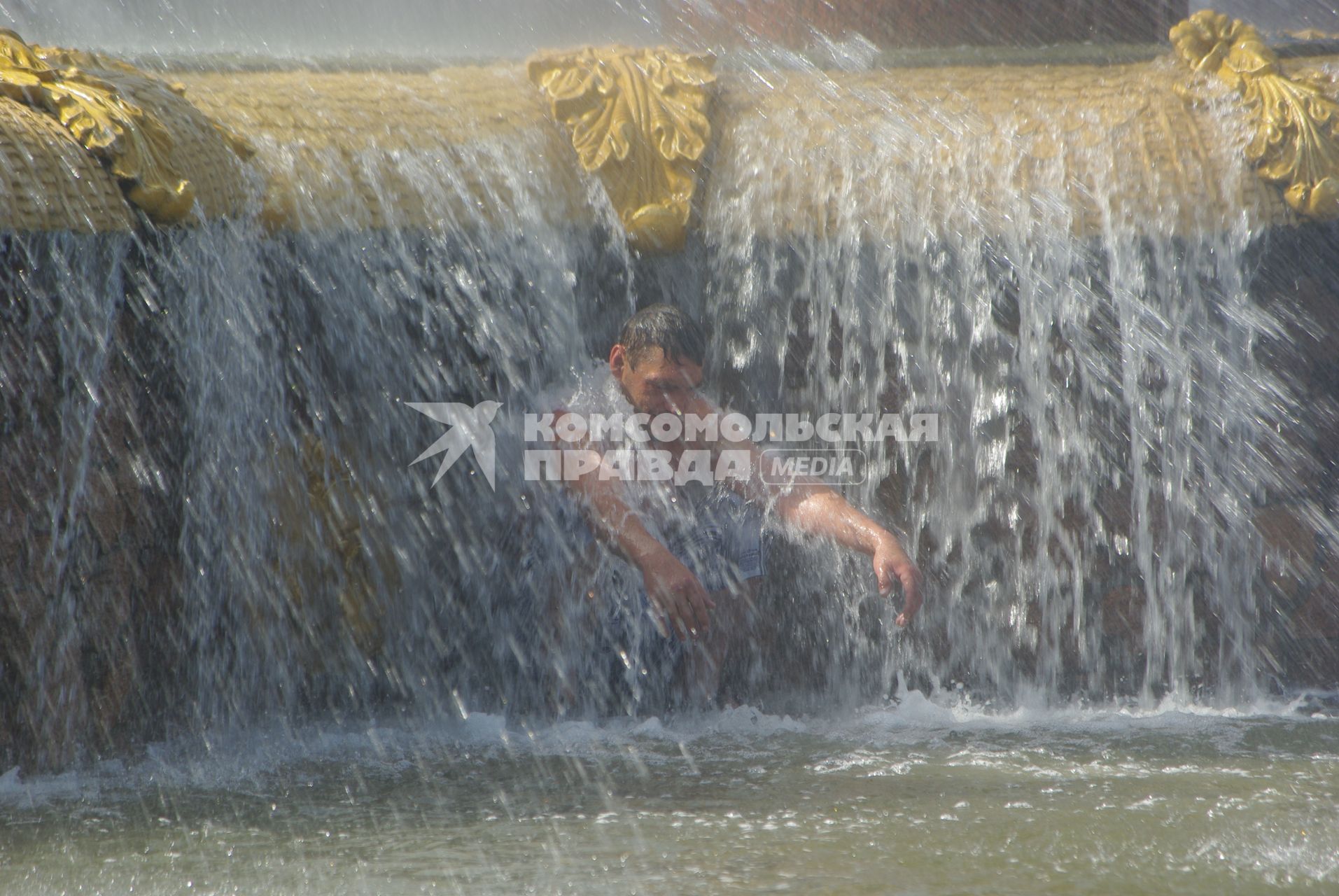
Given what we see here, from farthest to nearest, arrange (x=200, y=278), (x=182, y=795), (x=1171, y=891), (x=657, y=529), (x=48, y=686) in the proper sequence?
1. (x=657, y=529)
2. (x=200, y=278)
3. (x=48, y=686)
4. (x=182, y=795)
5. (x=1171, y=891)

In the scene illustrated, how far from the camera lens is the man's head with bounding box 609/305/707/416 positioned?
12.2ft

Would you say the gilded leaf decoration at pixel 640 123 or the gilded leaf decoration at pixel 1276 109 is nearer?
the gilded leaf decoration at pixel 1276 109

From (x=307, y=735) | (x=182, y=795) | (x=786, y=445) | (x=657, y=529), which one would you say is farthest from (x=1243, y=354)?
(x=182, y=795)

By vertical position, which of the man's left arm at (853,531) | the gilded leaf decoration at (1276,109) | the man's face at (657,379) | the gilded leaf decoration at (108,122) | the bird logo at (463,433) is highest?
the gilded leaf decoration at (1276,109)

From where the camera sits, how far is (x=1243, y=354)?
4012mm

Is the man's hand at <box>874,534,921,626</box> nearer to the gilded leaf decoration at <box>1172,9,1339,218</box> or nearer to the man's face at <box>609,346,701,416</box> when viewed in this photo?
the man's face at <box>609,346,701,416</box>

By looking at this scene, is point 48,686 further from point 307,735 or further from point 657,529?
point 657,529

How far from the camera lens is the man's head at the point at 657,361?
372 centimetres

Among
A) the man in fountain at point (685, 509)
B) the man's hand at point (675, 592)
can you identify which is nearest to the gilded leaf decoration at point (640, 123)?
the man in fountain at point (685, 509)

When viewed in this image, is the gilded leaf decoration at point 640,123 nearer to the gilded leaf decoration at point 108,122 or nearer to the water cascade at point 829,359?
the water cascade at point 829,359

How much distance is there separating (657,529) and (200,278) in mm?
1398

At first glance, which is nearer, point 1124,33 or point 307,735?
point 307,735

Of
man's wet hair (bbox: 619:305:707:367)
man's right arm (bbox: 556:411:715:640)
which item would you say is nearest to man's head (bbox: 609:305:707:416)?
man's wet hair (bbox: 619:305:707:367)

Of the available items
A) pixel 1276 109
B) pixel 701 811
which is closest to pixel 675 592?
pixel 701 811
